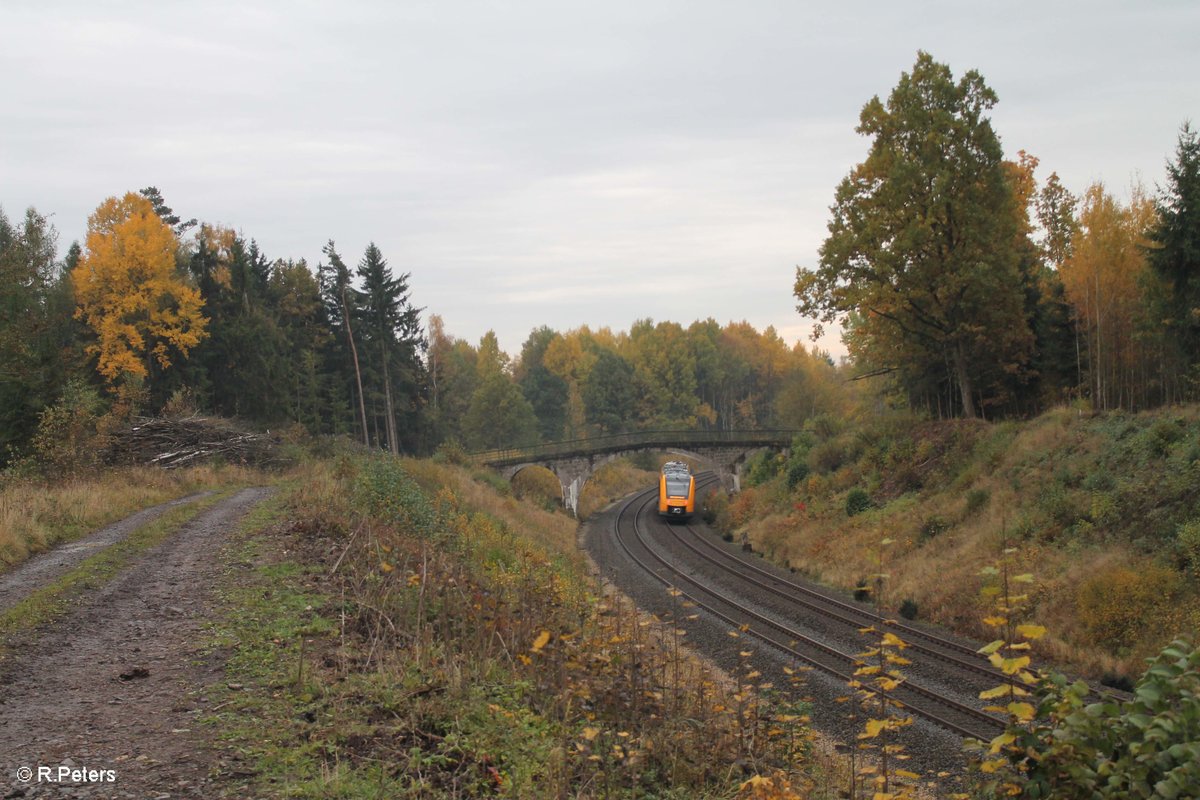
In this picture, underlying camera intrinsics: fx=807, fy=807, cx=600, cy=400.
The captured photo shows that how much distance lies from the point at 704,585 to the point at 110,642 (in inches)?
788

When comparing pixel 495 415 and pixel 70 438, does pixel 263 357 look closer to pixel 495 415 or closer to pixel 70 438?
pixel 70 438

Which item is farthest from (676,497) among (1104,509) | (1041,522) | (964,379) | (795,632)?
(1104,509)

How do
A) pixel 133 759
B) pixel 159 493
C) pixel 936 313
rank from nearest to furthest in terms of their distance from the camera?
pixel 133 759
pixel 159 493
pixel 936 313

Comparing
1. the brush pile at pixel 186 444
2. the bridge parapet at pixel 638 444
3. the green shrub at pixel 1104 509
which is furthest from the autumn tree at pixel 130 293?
the green shrub at pixel 1104 509

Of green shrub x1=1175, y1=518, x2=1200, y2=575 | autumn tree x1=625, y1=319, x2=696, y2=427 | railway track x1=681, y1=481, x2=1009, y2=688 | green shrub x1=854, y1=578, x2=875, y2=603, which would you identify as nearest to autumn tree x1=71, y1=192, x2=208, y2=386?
railway track x1=681, y1=481, x2=1009, y2=688

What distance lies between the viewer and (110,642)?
8703 mm

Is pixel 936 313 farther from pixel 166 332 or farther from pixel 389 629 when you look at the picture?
pixel 166 332

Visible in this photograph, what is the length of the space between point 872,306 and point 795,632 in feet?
55.0

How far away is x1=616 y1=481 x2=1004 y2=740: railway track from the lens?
1309cm

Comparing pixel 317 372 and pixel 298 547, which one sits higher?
pixel 317 372

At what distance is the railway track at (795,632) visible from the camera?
515 inches

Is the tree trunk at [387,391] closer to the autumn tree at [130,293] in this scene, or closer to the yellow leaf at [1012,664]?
the autumn tree at [130,293]

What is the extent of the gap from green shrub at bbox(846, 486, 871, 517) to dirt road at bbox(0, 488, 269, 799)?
82.2 ft

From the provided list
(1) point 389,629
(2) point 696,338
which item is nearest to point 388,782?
(1) point 389,629
